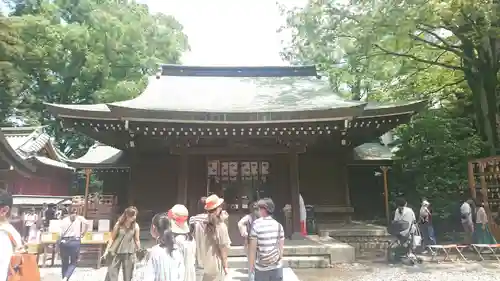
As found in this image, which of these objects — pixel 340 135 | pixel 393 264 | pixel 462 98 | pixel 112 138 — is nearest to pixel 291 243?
pixel 393 264

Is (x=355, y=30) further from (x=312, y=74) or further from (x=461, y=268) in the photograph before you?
(x=461, y=268)

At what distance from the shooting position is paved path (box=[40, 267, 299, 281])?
775cm

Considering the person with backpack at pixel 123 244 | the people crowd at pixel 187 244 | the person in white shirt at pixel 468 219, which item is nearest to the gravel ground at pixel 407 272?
the person in white shirt at pixel 468 219

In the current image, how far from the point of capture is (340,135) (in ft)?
39.0

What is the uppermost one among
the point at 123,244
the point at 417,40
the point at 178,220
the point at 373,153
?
the point at 417,40

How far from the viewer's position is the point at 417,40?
48.7 ft

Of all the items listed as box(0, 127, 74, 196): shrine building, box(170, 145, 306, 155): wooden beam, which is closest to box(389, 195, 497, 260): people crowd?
box(170, 145, 306, 155): wooden beam

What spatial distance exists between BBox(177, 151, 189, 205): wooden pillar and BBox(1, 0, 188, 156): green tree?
15775mm

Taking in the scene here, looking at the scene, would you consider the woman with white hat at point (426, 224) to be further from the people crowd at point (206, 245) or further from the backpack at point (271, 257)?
the backpack at point (271, 257)

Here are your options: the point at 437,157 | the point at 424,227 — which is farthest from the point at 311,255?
the point at 437,157

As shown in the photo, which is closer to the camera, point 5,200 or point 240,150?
point 5,200

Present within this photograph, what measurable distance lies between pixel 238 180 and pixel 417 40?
8.96m

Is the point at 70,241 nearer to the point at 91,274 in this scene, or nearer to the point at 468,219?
the point at 91,274

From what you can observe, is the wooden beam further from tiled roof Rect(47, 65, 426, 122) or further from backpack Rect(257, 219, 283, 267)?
backpack Rect(257, 219, 283, 267)
